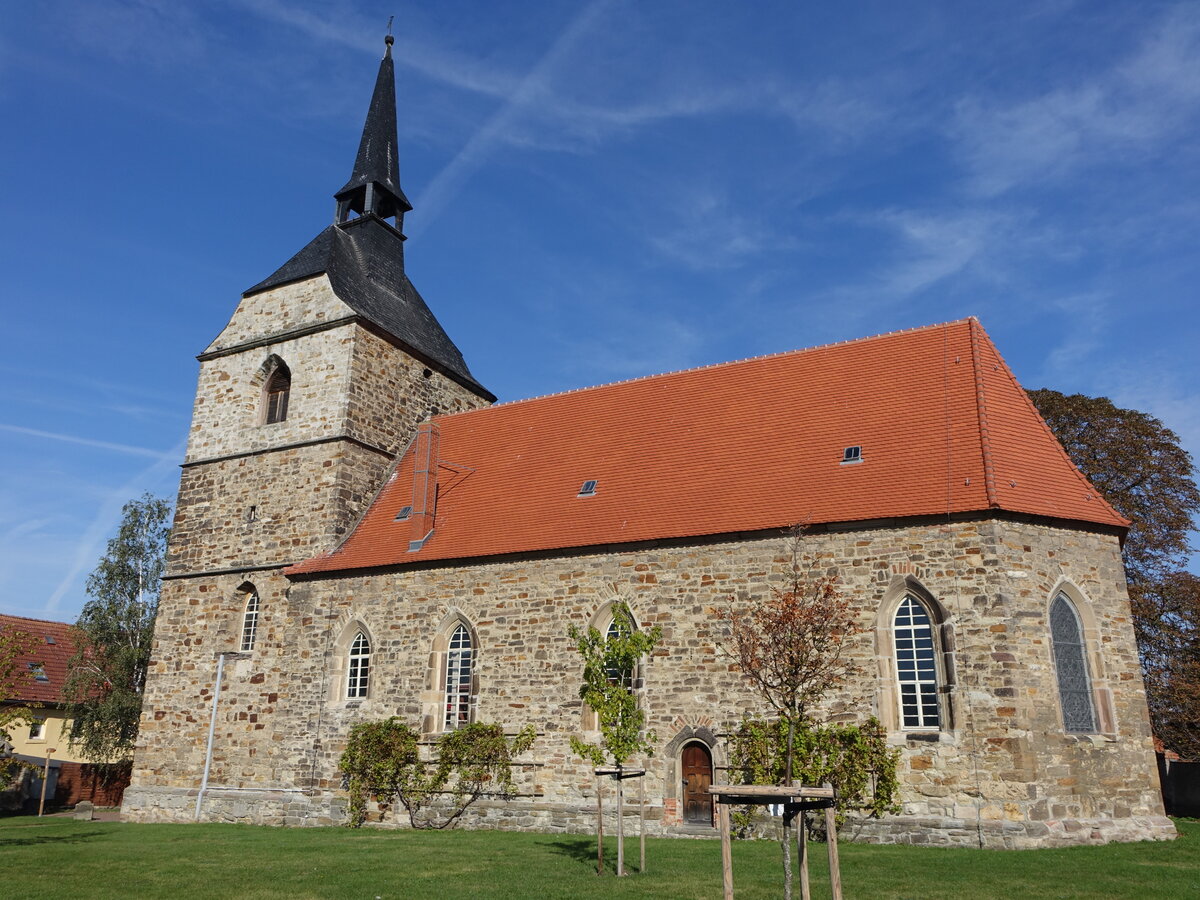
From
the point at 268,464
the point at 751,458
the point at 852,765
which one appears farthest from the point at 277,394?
the point at 852,765

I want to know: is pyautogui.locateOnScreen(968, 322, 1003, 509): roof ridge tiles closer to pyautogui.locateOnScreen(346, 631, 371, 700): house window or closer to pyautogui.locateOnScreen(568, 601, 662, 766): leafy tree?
pyautogui.locateOnScreen(568, 601, 662, 766): leafy tree

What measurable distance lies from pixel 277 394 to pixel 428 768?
10.4 m

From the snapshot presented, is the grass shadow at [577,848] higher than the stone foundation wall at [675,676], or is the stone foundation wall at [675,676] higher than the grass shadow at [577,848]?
the stone foundation wall at [675,676]

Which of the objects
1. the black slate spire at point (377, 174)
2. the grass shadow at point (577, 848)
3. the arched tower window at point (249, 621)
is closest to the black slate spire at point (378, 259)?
the black slate spire at point (377, 174)

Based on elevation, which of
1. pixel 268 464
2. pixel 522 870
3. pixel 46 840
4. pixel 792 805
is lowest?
pixel 46 840

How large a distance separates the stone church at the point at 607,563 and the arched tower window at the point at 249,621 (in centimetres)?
8

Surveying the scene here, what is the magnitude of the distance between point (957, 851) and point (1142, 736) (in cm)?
392

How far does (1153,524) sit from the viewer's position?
23.2 m

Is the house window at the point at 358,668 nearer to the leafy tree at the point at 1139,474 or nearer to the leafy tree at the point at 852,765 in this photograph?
the leafy tree at the point at 852,765

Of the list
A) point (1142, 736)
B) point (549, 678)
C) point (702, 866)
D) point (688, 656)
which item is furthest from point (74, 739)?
point (1142, 736)

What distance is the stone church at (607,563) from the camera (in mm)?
13500

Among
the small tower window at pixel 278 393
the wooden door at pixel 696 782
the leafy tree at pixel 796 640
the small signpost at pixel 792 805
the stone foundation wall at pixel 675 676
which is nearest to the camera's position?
the small signpost at pixel 792 805

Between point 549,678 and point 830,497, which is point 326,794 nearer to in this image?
point 549,678

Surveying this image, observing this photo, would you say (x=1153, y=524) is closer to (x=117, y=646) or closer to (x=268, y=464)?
(x=268, y=464)
